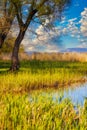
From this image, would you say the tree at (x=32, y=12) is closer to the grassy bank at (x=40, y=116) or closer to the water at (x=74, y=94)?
the water at (x=74, y=94)

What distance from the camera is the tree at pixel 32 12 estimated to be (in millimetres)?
27250

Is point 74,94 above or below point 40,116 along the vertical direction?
below

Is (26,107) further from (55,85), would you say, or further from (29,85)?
(55,85)

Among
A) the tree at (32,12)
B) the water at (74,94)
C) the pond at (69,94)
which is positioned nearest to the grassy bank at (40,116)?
the pond at (69,94)

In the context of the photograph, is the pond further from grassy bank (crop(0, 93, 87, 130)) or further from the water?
grassy bank (crop(0, 93, 87, 130))

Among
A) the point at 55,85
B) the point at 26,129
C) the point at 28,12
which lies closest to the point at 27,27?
the point at 28,12

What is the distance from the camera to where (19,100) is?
32.9 ft

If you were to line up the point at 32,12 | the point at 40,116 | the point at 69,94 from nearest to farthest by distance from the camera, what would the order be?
1. the point at 40,116
2. the point at 69,94
3. the point at 32,12

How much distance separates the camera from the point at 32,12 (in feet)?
90.6

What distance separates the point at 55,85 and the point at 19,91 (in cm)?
318

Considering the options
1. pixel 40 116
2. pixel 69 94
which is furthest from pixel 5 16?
pixel 40 116

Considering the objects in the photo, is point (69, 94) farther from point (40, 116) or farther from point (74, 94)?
point (40, 116)

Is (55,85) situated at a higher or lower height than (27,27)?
lower

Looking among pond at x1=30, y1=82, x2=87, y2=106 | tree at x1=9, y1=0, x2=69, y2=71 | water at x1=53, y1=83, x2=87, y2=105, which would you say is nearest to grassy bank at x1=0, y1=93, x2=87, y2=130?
pond at x1=30, y1=82, x2=87, y2=106
